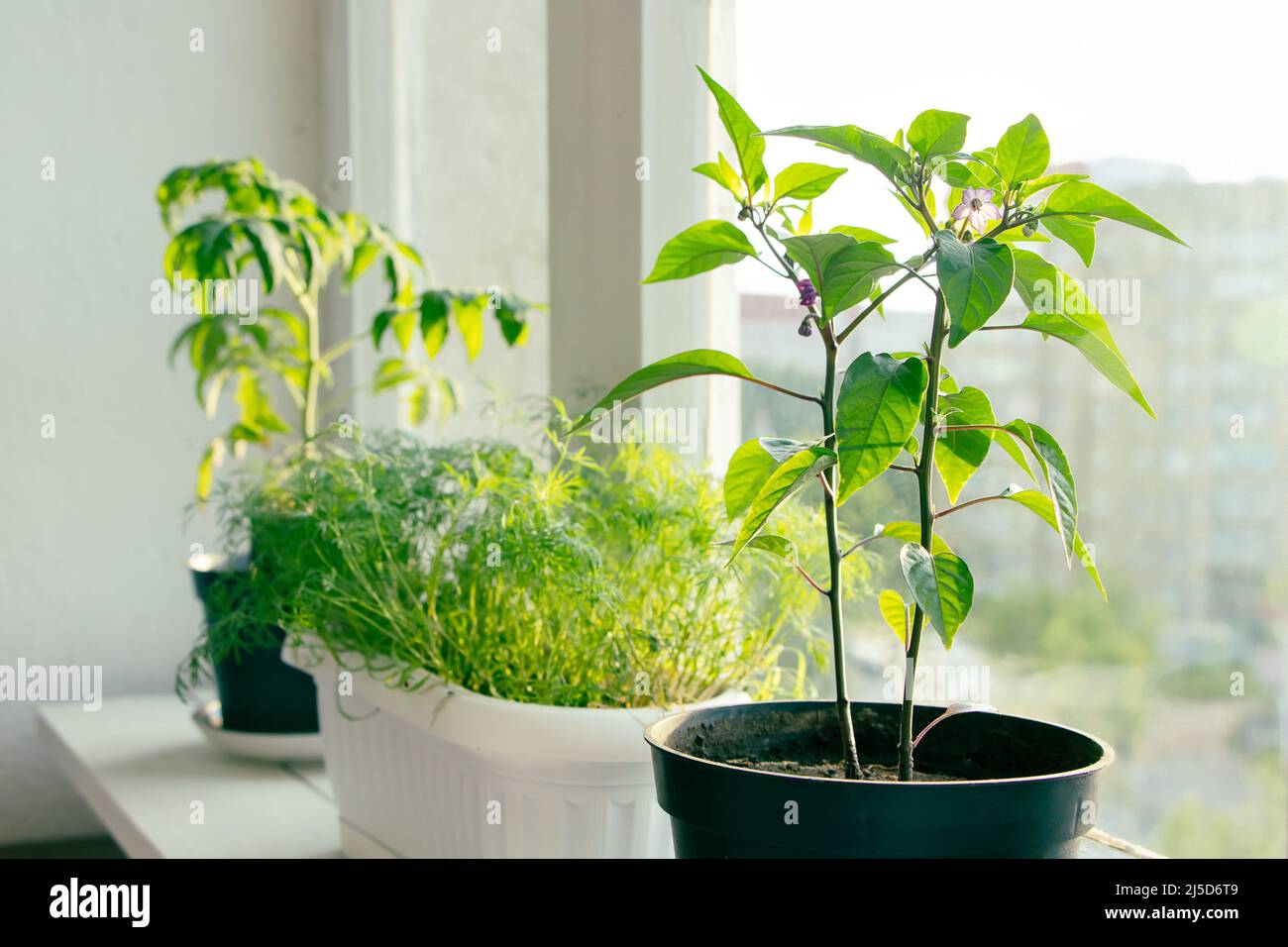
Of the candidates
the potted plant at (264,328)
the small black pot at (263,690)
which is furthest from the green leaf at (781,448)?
the small black pot at (263,690)

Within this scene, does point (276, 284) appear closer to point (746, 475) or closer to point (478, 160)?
point (478, 160)

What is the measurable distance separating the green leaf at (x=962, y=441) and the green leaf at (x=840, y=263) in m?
0.07

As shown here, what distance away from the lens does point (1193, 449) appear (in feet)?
2.40

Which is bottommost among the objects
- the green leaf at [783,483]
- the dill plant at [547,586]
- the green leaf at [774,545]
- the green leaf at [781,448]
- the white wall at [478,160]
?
the dill plant at [547,586]

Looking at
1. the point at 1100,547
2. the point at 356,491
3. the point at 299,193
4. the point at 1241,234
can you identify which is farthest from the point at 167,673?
the point at 1241,234

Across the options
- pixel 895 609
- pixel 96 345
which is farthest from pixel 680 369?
pixel 96 345

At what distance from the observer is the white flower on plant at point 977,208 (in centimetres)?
53

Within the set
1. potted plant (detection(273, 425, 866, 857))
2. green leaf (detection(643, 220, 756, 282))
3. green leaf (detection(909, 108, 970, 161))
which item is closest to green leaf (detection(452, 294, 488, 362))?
potted plant (detection(273, 425, 866, 857))

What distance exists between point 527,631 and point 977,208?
411 millimetres

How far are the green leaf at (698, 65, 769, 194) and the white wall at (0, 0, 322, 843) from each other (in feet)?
4.24

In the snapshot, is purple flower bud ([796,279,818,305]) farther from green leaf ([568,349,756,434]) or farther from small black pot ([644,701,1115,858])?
small black pot ([644,701,1115,858])

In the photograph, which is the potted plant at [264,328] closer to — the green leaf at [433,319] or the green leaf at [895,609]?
the green leaf at [433,319]

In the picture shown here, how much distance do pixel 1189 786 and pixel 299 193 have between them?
3.18 ft

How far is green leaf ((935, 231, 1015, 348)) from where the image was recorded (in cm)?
47
